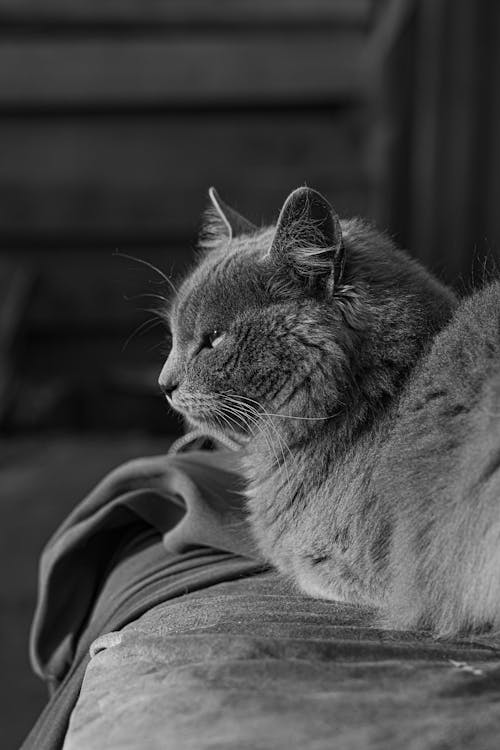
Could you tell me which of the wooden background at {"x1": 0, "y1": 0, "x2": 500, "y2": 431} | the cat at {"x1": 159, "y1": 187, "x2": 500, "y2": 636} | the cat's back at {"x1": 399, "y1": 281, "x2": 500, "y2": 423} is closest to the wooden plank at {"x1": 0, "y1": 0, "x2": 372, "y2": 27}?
the wooden background at {"x1": 0, "y1": 0, "x2": 500, "y2": 431}

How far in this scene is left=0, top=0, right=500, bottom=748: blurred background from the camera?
4.34m

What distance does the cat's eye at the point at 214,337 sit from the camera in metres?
1.33

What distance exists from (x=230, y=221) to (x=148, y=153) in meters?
3.19

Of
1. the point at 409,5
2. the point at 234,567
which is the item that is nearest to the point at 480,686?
the point at 234,567

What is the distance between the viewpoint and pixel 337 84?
14.9 feet

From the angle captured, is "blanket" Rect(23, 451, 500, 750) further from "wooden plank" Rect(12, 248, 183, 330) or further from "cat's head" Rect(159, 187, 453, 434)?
"wooden plank" Rect(12, 248, 183, 330)

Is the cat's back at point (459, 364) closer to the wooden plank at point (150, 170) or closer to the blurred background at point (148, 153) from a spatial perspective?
the blurred background at point (148, 153)

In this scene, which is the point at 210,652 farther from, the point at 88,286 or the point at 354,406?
the point at 88,286

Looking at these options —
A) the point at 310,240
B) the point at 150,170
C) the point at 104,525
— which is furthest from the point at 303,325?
the point at 150,170

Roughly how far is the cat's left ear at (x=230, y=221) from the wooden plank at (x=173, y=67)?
10.2 feet

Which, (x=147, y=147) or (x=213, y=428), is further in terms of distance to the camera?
(x=147, y=147)

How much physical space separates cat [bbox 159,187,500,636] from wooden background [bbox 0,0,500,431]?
2920mm

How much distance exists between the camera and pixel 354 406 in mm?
1227

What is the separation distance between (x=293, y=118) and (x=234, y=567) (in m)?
3.75
